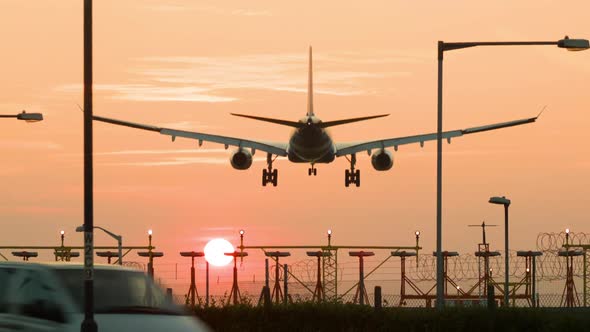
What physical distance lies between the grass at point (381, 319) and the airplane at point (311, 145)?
2131 centimetres

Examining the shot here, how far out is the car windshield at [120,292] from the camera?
763 inches

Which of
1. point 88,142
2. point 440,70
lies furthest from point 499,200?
point 88,142

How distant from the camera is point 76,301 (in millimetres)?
19297

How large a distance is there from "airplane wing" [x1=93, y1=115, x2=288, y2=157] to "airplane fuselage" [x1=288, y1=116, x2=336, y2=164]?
5061 millimetres

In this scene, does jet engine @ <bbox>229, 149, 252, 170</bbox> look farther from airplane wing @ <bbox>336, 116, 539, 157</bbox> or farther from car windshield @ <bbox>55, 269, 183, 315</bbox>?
car windshield @ <bbox>55, 269, 183, 315</bbox>

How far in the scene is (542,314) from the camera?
115 feet

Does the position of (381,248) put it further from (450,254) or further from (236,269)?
(236,269)

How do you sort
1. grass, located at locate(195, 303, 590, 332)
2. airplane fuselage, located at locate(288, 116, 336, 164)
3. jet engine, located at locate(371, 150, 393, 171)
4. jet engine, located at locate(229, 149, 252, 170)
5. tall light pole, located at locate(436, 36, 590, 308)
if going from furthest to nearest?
jet engine, located at locate(371, 150, 393, 171) < jet engine, located at locate(229, 149, 252, 170) < airplane fuselage, located at locate(288, 116, 336, 164) < tall light pole, located at locate(436, 36, 590, 308) < grass, located at locate(195, 303, 590, 332)

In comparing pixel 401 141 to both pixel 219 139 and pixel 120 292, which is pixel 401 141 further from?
pixel 120 292

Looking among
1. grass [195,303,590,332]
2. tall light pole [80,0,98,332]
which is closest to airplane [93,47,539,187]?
grass [195,303,590,332]

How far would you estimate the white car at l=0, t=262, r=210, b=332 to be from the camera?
18781mm

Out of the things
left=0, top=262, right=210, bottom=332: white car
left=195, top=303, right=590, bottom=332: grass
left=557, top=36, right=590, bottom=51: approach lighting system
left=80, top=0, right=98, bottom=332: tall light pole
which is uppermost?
left=557, top=36, right=590, bottom=51: approach lighting system

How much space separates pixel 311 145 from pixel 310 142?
231mm

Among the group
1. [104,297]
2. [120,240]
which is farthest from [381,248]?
[104,297]
